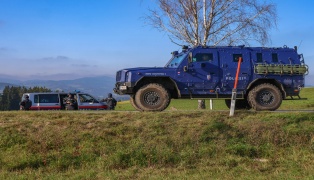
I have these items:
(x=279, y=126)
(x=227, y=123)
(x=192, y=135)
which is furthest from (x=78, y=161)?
(x=279, y=126)

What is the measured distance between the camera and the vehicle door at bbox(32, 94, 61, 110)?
19.8m

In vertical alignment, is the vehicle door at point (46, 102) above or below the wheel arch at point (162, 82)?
below

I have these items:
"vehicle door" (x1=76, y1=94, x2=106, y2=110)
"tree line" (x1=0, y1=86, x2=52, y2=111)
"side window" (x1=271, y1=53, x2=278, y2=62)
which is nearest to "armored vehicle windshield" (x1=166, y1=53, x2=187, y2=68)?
"side window" (x1=271, y1=53, x2=278, y2=62)

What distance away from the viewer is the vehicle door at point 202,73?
39.6 ft

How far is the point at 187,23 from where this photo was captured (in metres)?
22.4

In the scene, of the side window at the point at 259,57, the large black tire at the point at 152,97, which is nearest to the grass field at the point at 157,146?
the large black tire at the point at 152,97

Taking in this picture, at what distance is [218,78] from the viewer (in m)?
12.2

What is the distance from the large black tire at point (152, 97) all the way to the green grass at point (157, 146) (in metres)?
1.28

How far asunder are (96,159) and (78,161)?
0.37m

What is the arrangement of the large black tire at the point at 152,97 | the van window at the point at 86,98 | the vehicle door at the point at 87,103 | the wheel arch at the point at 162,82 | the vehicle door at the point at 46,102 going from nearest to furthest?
the large black tire at the point at 152,97 < the wheel arch at the point at 162,82 < the vehicle door at the point at 46,102 < the vehicle door at the point at 87,103 < the van window at the point at 86,98

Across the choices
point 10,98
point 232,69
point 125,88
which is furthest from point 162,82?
point 10,98

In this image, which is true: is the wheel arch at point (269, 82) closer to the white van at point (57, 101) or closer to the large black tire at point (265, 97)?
the large black tire at point (265, 97)

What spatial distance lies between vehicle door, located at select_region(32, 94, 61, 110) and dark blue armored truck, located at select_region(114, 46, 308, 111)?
8421 mm

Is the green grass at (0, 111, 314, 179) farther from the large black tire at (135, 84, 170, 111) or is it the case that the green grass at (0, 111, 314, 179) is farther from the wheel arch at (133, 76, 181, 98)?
the wheel arch at (133, 76, 181, 98)
